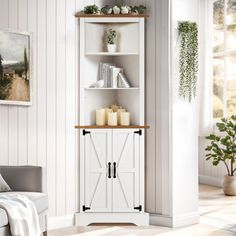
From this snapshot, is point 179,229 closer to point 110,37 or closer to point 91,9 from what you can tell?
point 110,37

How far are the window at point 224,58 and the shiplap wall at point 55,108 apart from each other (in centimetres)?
252

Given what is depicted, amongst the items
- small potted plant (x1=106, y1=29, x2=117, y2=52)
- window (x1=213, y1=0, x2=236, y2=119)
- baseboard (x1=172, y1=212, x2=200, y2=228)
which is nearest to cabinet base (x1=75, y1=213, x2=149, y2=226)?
baseboard (x1=172, y1=212, x2=200, y2=228)

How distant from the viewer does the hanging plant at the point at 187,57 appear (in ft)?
15.7

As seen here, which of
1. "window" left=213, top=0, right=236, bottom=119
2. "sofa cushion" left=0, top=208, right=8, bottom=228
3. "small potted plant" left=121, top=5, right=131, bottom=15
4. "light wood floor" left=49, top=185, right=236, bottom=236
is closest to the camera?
"sofa cushion" left=0, top=208, right=8, bottom=228

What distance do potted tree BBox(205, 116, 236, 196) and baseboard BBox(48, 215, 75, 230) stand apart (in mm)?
2597

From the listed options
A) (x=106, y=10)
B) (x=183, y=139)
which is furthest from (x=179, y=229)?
(x=106, y=10)

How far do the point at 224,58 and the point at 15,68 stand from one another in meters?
Answer: 3.67

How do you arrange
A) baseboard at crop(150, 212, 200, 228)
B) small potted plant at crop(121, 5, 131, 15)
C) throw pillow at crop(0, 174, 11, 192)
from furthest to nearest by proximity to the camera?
small potted plant at crop(121, 5, 131, 15) → baseboard at crop(150, 212, 200, 228) → throw pillow at crop(0, 174, 11, 192)

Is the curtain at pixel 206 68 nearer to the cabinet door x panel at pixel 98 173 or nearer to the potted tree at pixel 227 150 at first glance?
the potted tree at pixel 227 150

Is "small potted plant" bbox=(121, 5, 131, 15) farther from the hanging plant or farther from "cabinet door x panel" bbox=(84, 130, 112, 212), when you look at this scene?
"cabinet door x panel" bbox=(84, 130, 112, 212)

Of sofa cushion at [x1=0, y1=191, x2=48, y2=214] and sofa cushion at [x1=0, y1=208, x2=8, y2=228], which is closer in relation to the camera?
sofa cushion at [x1=0, y1=208, x2=8, y2=228]

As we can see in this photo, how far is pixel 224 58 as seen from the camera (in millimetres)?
7188

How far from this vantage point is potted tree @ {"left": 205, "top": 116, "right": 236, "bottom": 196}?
662 cm

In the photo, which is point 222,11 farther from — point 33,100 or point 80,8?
point 33,100
